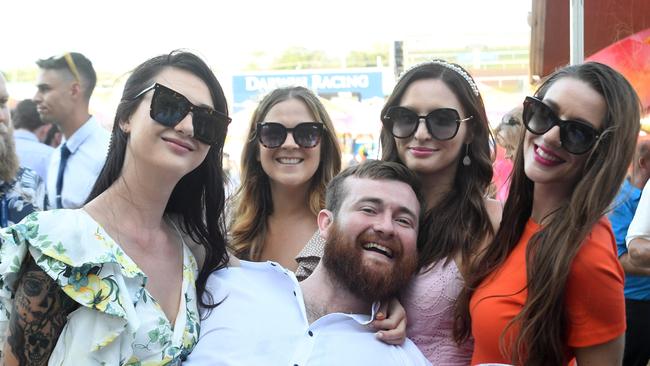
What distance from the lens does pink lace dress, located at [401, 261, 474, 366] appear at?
242 centimetres

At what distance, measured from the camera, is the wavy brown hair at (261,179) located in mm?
3283

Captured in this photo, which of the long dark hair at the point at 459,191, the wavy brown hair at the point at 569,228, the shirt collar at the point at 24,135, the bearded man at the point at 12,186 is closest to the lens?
the wavy brown hair at the point at 569,228

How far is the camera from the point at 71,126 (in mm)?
5137

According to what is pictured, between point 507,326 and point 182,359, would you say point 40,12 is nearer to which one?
point 182,359

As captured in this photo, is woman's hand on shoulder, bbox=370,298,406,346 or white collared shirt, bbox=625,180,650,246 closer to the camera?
woman's hand on shoulder, bbox=370,298,406,346

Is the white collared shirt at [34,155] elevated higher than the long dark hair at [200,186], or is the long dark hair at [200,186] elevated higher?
the long dark hair at [200,186]

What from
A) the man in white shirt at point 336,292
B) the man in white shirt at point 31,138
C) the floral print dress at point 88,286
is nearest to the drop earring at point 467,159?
the man in white shirt at point 336,292

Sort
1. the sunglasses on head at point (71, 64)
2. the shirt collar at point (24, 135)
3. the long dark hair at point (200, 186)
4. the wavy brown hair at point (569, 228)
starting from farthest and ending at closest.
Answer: the shirt collar at point (24, 135) < the sunglasses on head at point (71, 64) < the long dark hair at point (200, 186) < the wavy brown hair at point (569, 228)

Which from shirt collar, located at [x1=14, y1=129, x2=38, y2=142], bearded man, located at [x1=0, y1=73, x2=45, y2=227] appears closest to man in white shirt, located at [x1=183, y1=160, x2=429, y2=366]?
bearded man, located at [x1=0, y1=73, x2=45, y2=227]

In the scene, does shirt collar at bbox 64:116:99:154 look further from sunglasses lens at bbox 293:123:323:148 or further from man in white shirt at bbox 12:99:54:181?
sunglasses lens at bbox 293:123:323:148

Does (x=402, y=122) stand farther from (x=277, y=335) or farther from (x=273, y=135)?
(x=277, y=335)

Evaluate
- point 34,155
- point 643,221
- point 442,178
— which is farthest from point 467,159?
point 34,155

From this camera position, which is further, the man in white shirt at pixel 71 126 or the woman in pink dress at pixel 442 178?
the man in white shirt at pixel 71 126

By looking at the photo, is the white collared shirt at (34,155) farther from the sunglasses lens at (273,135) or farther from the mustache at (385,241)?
the mustache at (385,241)
